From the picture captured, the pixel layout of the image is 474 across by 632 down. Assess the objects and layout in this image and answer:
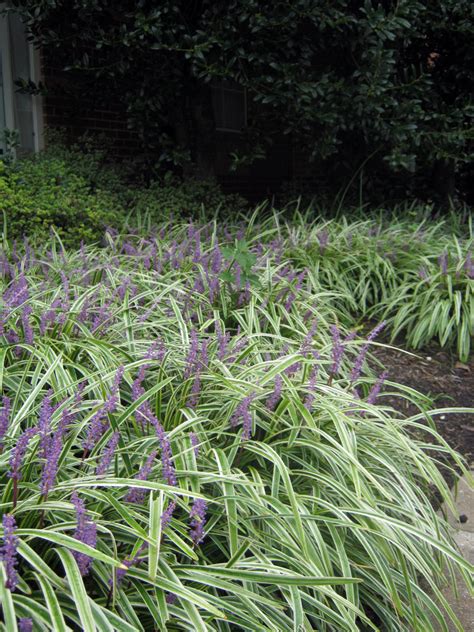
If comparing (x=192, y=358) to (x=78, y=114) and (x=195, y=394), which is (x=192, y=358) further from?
(x=78, y=114)

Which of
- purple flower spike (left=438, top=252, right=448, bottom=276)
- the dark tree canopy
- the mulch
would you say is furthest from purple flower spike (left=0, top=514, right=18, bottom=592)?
the dark tree canopy

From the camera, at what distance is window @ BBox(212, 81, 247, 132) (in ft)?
→ 33.1

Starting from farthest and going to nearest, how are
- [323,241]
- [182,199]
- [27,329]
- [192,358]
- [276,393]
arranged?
[182,199] < [323,241] < [27,329] < [192,358] < [276,393]

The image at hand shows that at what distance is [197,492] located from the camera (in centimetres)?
179

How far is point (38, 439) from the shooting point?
1.85m

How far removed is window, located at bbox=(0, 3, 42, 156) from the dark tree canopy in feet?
1.66

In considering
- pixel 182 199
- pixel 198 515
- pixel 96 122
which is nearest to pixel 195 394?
pixel 198 515

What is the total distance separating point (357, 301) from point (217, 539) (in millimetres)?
3454

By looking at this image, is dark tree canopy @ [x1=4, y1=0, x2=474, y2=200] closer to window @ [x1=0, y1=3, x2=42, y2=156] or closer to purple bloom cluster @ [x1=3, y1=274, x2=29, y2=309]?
window @ [x1=0, y1=3, x2=42, y2=156]

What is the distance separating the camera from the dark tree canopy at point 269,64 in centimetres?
635

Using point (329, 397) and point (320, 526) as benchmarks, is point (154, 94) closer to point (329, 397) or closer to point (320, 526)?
point (329, 397)

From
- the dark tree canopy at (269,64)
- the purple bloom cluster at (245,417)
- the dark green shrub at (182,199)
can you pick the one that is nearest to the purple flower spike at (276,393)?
the purple bloom cluster at (245,417)

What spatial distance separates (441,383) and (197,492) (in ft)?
9.15

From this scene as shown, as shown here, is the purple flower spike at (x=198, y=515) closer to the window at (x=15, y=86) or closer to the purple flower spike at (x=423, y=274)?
the purple flower spike at (x=423, y=274)
